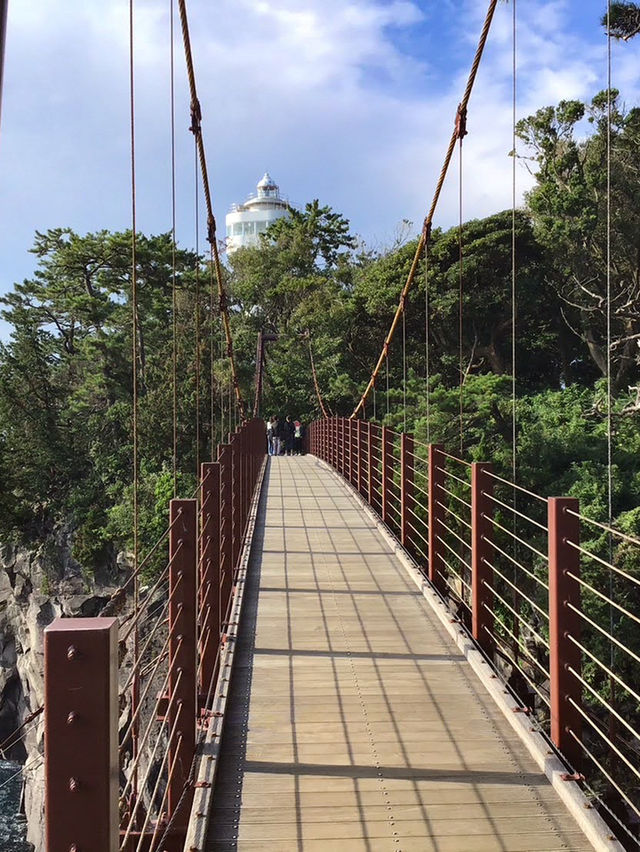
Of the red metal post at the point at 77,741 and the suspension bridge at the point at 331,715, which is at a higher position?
the red metal post at the point at 77,741

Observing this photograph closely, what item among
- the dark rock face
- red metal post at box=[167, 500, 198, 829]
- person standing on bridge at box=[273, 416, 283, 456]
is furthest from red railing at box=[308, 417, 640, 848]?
the dark rock face

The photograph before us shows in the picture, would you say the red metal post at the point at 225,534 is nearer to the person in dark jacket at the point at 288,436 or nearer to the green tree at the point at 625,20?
the green tree at the point at 625,20

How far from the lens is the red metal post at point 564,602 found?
8.22 feet

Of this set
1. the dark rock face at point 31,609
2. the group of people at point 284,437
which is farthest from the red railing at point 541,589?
the dark rock face at point 31,609

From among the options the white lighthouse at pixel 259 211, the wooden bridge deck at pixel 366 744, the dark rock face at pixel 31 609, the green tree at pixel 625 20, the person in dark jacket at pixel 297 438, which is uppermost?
the white lighthouse at pixel 259 211

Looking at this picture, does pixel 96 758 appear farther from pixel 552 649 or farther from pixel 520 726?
pixel 520 726

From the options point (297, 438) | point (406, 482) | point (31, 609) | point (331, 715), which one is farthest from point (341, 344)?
point (331, 715)

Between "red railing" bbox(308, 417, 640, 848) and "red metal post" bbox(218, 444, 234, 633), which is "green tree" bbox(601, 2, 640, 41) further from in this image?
"red metal post" bbox(218, 444, 234, 633)

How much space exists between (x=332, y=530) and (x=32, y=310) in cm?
2006

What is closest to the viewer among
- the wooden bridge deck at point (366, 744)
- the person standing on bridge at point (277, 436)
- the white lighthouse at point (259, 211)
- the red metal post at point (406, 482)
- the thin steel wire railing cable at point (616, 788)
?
the thin steel wire railing cable at point (616, 788)

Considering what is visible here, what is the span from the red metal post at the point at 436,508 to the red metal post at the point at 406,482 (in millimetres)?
587

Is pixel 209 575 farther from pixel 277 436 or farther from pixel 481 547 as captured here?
pixel 277 436

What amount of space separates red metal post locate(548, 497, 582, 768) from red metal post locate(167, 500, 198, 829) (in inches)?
45.6

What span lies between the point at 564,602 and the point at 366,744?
2.83ft
